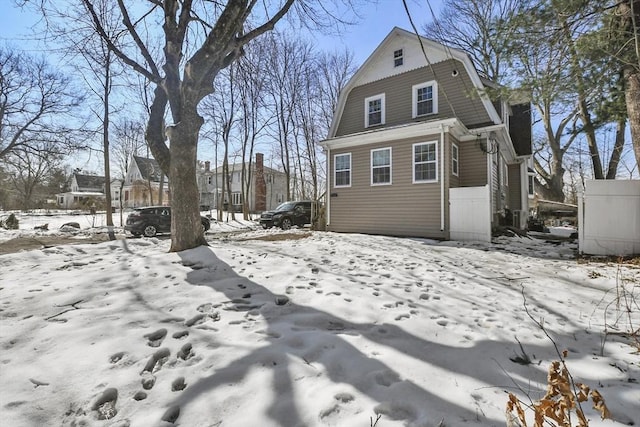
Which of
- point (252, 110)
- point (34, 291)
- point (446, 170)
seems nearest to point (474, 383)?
point (34, 291)

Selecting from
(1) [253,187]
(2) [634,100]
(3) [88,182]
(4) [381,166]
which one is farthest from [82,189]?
(2) [634,100]

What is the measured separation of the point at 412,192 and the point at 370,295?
733cm

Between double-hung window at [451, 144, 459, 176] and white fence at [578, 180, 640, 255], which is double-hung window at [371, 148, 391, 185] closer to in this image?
double-hung window at [451, 144, 459, 176]

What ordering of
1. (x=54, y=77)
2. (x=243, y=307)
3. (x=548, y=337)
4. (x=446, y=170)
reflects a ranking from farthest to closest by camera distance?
(x=54, y=77), (x=446, y=170), (x=243, y=307), (x=548, y=337)

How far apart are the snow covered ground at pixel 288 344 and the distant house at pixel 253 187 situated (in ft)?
91.9

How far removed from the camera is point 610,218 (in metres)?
6.68

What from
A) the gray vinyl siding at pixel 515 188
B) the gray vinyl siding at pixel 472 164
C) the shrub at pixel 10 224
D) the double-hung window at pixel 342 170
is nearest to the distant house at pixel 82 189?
the shrub at pixel 10 224

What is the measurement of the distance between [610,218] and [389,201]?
567 centimetres

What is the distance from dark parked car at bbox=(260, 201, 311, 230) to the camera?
15.8 meters

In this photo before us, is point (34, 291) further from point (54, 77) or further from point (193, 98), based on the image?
point (54, 77)

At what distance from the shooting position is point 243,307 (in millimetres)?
3090

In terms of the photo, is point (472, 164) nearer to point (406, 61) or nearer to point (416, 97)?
point (416, 97)

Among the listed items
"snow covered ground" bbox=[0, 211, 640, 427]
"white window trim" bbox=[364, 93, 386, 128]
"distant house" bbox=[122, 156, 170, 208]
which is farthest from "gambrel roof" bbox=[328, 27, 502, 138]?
"distant house" bbox=[122, 156, 170, 208]

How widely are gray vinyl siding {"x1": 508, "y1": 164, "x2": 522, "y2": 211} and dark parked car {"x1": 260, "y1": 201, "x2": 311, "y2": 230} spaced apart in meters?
10.1
